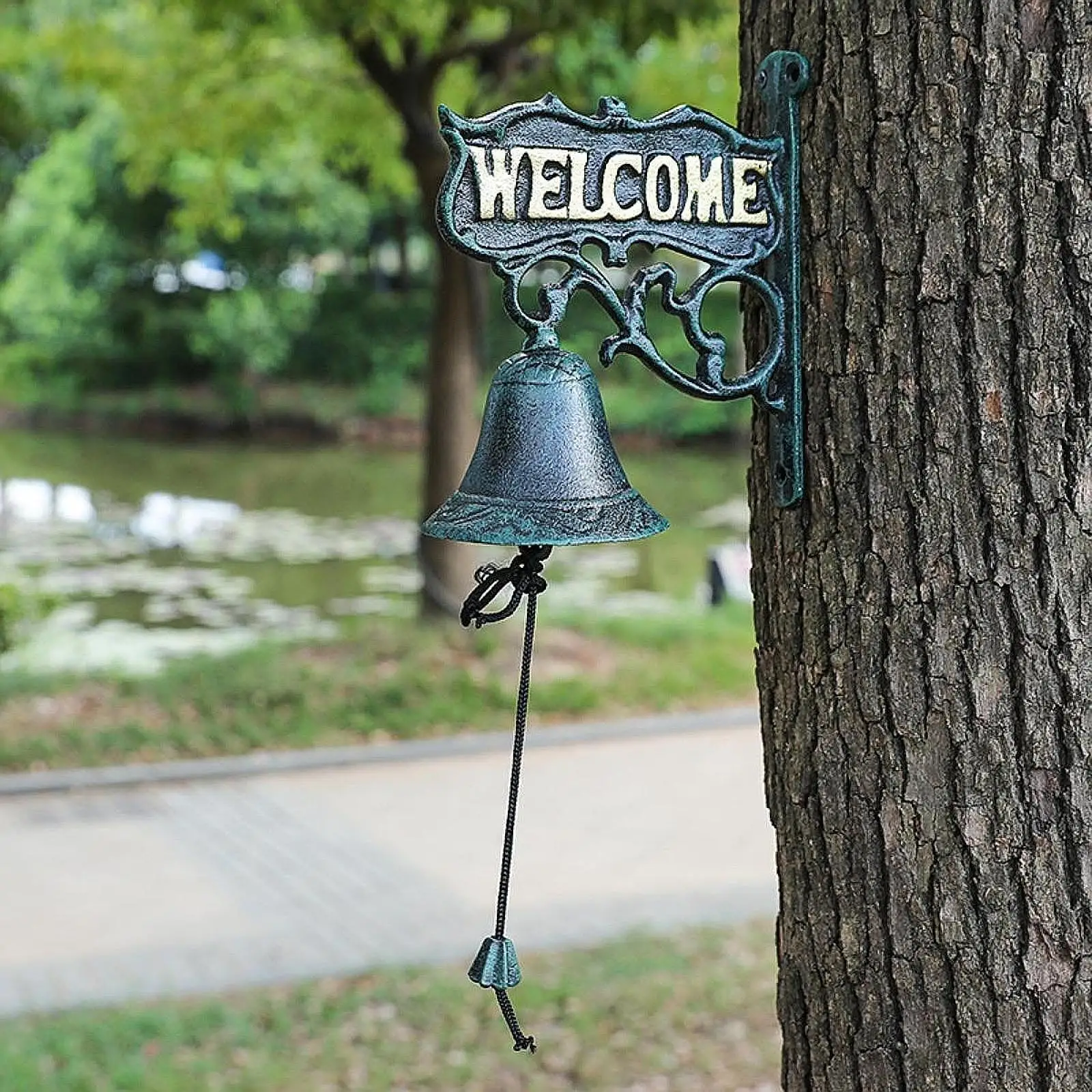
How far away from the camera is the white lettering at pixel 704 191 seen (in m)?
1.71

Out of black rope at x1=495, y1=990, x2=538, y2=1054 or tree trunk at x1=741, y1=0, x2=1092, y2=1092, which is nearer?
tree trunk at x1=741, y1=0, x2=1092, y2=1092

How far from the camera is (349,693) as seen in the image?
841 cm

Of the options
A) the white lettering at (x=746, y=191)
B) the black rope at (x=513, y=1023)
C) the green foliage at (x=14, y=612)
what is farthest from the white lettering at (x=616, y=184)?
the green foliage at (x=14, y=612)

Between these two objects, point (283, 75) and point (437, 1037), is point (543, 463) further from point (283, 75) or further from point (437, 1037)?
point (283, 75)

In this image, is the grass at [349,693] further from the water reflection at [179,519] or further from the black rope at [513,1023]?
the water reflection at [179,519]

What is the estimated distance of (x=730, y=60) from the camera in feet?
30.1

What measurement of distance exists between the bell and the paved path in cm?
368

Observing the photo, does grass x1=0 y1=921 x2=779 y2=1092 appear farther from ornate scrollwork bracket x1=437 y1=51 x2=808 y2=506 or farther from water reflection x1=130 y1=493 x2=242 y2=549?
water reflection x1=130 y1=493 x2=242 y2=549

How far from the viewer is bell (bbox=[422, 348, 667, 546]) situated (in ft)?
5.92

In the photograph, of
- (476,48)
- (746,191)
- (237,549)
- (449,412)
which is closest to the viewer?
(746,191)

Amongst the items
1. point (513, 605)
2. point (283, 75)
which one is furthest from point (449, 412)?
point (513, 605)

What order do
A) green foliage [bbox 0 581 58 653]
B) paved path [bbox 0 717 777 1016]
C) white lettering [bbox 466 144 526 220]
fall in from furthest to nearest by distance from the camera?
green foliage [bbox 0 581 58 653] < paved path [bbox 0 717 777 1016] < white lettering [bbox 466 144 526 220]

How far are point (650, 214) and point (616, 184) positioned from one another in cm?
5

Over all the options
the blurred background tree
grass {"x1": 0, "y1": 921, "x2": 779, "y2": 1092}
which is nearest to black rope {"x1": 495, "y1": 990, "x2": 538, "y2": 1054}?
grass {"x1": 0, "y1": 921, "x2": 779, "y2": 1092}
